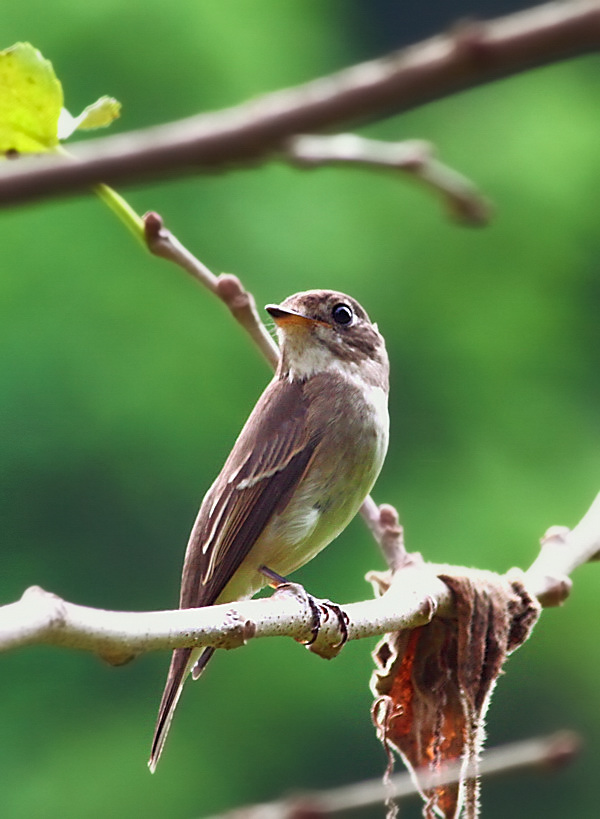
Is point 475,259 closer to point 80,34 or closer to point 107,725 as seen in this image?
point 80,34

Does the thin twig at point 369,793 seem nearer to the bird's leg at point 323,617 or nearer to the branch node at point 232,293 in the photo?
the bird's leg at point 323,617

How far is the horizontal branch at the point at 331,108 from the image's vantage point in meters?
0.47

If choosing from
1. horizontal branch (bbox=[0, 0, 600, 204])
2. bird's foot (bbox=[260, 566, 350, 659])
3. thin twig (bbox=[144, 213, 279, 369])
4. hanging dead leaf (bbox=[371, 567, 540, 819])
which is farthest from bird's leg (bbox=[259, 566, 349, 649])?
horizontal branch (bbox=[0, 0, 600, 204])

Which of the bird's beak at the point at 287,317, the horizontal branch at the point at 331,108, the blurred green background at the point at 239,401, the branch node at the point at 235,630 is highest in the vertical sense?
the blurred green background at the point at 239,401

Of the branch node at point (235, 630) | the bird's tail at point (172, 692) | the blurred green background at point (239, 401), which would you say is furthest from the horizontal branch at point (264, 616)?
the blurred green background at point (239, 401)

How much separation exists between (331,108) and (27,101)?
987 millimetres

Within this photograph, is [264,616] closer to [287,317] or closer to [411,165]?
[411,165]

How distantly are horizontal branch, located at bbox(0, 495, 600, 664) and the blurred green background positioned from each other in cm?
548

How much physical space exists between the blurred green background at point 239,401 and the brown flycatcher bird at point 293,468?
4912mm

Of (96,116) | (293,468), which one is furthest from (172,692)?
(96,116)

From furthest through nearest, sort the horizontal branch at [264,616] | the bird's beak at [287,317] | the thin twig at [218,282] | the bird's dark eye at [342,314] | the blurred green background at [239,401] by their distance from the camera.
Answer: the blurred green background at [239,401] < the bird's dark eye at [342,314] < the bird's beak at [287,317] < the thin twig at [218,282] < the horizontal branch at [264,616]

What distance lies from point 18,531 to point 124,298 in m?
1.80

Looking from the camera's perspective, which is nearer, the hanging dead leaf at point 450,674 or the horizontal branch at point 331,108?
the horizontal branch at point 331,108

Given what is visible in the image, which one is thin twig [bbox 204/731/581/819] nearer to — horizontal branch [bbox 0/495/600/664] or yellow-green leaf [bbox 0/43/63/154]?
horizontal branch [bbox 0/495/600/664]
